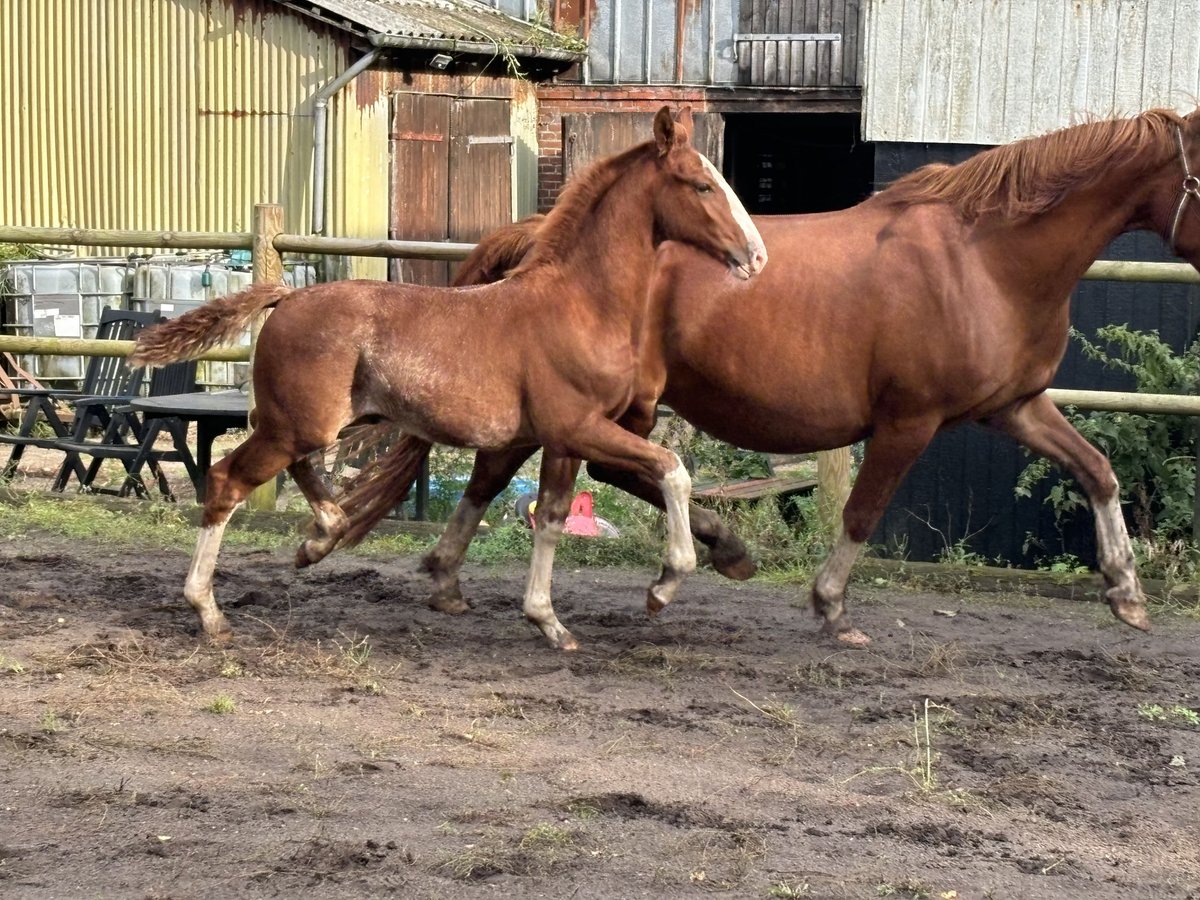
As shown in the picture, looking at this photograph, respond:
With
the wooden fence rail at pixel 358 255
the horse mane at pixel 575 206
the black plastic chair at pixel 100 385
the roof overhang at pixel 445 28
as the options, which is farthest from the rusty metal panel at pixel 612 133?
the horse mane at pixel 575 206

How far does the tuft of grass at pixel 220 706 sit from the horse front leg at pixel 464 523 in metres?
1.61

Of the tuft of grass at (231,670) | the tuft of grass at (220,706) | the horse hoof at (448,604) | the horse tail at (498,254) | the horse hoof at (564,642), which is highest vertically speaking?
the horse tail at (498,254)

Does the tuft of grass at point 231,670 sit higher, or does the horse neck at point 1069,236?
the horse neck at point 1069,236

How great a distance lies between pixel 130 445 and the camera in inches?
392

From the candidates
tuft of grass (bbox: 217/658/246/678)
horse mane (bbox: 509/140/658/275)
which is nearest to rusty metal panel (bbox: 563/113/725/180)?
horse mane (bbox: 509/140/658/275)

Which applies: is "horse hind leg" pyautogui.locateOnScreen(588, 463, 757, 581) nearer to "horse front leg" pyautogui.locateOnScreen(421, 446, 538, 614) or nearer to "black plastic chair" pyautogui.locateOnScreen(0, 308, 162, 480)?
"horse front leg" pyautogui.locateOnScreen(421, 446, 538, 614)

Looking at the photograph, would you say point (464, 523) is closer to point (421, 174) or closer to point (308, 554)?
point (308, 554)

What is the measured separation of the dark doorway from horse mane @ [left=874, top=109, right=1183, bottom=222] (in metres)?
11.9

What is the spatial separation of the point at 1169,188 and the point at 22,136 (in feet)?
45.2

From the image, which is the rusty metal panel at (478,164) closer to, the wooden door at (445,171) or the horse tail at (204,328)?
the wooden door at (445,171)

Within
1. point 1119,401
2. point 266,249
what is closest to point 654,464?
point 1119,401

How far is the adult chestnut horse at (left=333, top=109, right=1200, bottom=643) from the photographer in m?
5.75

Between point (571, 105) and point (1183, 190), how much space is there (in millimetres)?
12058

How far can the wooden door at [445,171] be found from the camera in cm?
1599
